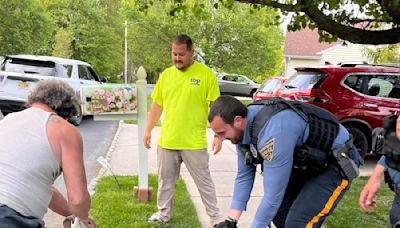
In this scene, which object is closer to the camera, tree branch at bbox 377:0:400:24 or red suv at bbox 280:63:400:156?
tree branch at bbox 377:0:400:24

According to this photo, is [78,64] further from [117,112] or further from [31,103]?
[31,103]

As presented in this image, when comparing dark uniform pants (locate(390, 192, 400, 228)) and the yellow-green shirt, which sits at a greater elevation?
the yellow-green shirt

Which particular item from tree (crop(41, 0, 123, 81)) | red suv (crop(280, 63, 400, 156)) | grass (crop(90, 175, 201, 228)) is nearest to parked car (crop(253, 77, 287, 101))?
red suv (crop(280, 63, 400, 156))

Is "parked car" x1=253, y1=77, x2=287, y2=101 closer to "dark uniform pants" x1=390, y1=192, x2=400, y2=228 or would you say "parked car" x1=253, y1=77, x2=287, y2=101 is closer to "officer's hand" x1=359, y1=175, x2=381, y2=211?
"officer's hand" x1=359, y1=175, x2=381, y2=211

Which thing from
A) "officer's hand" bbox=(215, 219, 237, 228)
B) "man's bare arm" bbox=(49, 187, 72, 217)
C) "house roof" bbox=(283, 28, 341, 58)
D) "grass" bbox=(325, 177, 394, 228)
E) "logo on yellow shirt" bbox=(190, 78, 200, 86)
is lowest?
"grass" bbox=(325, 177, 394, 228)

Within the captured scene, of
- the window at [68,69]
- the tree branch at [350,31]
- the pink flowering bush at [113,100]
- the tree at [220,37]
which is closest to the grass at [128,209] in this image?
the pink flowering bush at [113,100]

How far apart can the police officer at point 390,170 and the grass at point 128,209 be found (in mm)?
1933

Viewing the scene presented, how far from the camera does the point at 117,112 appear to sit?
443cm

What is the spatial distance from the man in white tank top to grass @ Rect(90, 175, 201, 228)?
1.98 m

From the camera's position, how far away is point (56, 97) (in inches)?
87.0

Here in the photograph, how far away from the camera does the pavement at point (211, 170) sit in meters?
4.75

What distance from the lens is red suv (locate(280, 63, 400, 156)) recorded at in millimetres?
7195

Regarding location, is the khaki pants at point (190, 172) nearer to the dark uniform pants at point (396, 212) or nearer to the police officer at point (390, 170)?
the police officer at point (390, 170)

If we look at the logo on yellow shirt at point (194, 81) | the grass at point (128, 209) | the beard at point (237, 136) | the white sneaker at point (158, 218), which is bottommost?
the grass at point (128, 209)
